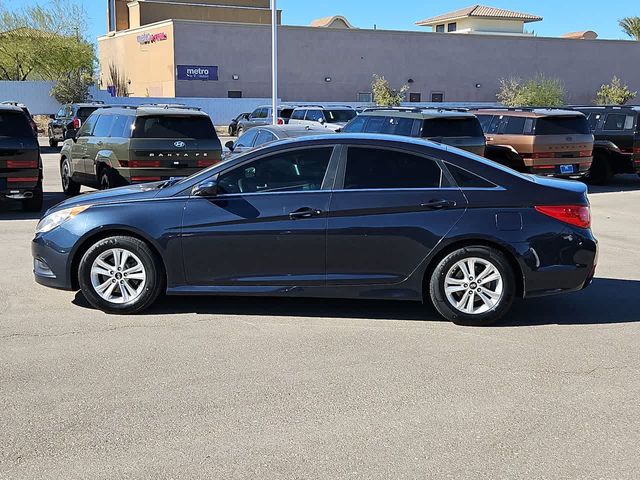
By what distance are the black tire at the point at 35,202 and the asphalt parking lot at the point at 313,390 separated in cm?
618

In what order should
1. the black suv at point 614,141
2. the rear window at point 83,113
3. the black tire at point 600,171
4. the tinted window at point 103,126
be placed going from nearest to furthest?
the tinted window at point 103,126
the black suv at point 614,141
the black tire at point 600,171
the rear window at point 83,113

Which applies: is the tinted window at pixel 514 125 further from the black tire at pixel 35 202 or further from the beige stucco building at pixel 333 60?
the beige stucco building at pixel 333 60

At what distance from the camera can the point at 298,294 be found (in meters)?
6.81

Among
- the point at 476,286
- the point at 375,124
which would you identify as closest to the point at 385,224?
the point at 476,286

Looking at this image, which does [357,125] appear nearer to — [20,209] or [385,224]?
[20,209]

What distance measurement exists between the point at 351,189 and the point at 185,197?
143 cm

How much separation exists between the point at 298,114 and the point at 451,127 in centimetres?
1339

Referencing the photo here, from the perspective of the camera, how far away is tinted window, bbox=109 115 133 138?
1347 centimetres

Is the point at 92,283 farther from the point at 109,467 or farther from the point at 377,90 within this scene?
the point at 377,90

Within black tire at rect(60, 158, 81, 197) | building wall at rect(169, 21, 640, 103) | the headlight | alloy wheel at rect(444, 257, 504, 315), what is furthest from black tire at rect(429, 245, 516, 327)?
building wall at rect(169, 21, 640, 103)

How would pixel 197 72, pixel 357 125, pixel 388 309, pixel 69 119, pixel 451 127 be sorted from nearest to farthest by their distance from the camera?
pixel 388 309
pixel 451 127
pixel 357 125
pixel 69 119
pixel 197 72

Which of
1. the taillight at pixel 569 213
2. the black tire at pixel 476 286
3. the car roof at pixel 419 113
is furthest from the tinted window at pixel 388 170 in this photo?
the car roof at pixel 419 113

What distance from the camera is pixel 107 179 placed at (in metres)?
14.0

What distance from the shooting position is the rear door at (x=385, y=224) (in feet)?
22.0
